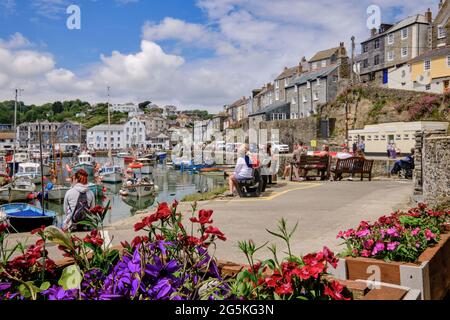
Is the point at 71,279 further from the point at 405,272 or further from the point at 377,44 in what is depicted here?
the point at 377,44

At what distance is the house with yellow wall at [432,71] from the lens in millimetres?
43406

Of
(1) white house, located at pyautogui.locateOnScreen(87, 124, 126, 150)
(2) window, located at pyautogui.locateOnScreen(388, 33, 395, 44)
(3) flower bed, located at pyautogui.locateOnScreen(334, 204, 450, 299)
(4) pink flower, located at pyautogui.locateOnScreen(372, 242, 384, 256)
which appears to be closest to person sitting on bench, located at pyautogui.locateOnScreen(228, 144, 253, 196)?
(3) flower bed, located at pyautogui.locateOnScreen(334, 204, 450, 299)

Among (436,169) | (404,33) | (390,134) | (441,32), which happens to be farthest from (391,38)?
(436,169)

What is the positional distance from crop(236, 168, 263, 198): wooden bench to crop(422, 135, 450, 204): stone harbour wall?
4.49 m

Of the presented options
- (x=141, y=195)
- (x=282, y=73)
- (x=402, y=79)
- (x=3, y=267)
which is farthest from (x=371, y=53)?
(x=3, y=267)

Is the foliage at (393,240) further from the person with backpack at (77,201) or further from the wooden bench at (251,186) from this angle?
the wooden bench at (251,186)

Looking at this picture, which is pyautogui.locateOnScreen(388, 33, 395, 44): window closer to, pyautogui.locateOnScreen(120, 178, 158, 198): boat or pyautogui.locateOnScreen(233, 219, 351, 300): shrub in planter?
pyautogui.locateOnScreen(120, 178, 158, 198): boat

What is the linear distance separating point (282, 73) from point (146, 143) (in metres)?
74.5

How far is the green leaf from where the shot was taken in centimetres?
201

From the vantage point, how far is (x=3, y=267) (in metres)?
2.47

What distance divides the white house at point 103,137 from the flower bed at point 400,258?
146472 mm

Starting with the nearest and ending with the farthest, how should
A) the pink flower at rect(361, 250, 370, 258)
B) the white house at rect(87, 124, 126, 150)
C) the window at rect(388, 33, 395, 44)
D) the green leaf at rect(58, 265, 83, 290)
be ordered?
the green leaf at rect(58, 265, 83, 290) → the pink flower at rect(361, 250, 370, 258) → the window at rect(388, 33, 395, 44) → the white house at rect(87, 124, 126, 150)
